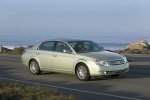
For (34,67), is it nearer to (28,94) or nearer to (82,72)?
(82,72)

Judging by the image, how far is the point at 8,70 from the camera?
2120cm

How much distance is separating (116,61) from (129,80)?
2.83 ft

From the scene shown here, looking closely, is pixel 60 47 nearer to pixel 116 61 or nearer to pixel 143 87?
pixel 116 61

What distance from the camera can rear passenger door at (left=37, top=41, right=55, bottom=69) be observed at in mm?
18047

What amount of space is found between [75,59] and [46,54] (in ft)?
6.06

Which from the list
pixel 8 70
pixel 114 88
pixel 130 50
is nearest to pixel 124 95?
pixel 114 88

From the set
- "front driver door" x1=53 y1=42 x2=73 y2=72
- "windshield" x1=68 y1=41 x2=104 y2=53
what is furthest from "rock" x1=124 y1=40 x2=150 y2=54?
"front driver door" x1=53 y1=42 x2=73 y2=72

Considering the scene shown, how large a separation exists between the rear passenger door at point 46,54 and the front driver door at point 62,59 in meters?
0.28

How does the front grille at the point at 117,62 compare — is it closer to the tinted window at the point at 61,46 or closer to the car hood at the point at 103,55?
the car hood at the point at 103,55

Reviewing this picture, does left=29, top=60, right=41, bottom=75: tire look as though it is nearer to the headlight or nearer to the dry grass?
the headlight

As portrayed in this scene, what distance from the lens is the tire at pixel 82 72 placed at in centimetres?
1630

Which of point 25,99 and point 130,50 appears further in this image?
point 130,50

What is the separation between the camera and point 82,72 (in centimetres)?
1648

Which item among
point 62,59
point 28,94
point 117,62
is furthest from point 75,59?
point 28,94
